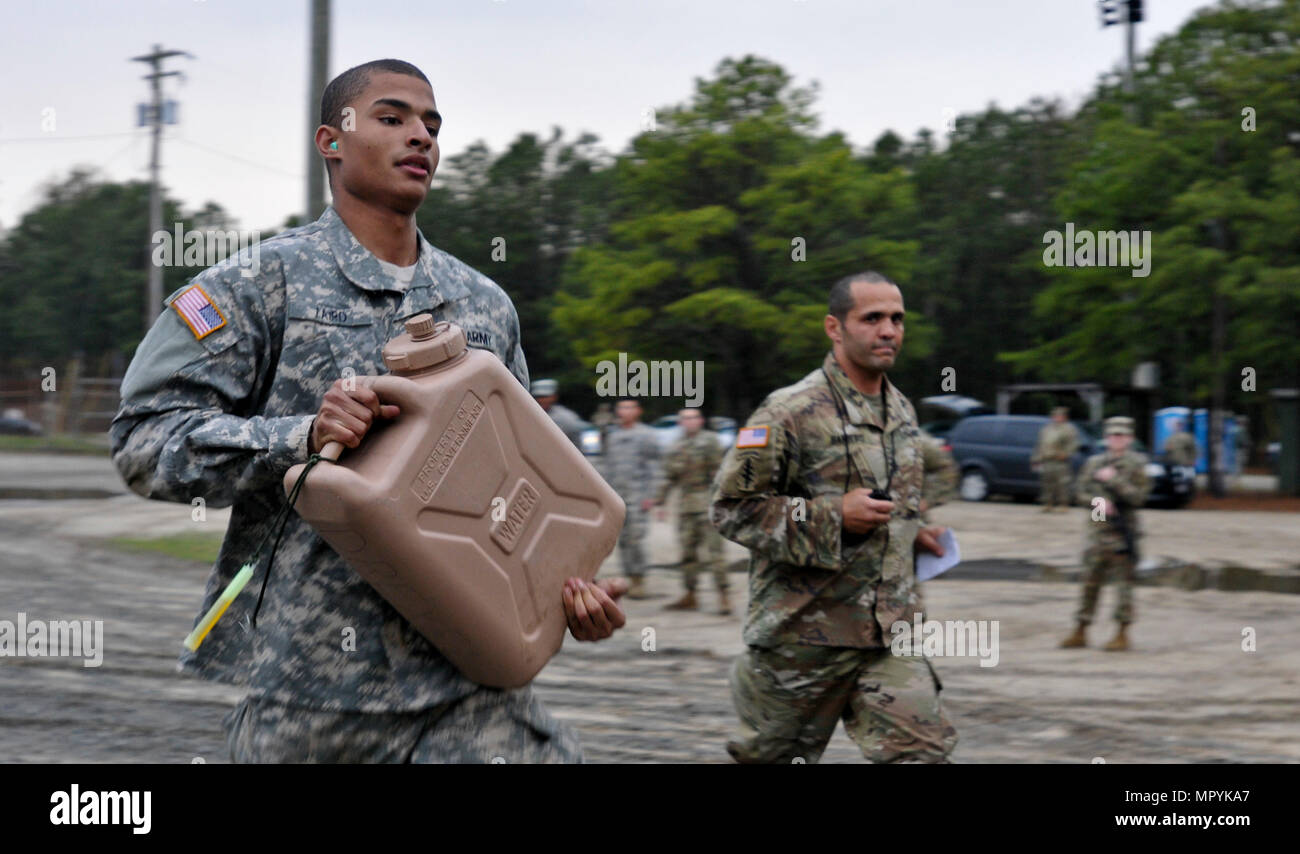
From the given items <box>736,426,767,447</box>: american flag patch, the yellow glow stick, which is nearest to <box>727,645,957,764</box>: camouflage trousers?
<box>736,426,767,447</box>: american flag patch

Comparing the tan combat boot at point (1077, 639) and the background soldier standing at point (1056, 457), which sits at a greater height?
the background soldier standing at point (1056, 457)

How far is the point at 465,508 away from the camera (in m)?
2.49

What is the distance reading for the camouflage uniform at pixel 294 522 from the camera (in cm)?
260

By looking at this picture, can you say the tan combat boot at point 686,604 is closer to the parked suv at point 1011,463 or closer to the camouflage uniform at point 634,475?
the camouflage uniform at point 634,475

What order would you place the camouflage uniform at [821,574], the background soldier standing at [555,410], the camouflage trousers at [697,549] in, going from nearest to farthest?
the camouflage uniform at [821,574], the camouflage trousers at [697,549], the background soldier standing at [555,410]

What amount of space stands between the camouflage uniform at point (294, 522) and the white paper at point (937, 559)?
257cm

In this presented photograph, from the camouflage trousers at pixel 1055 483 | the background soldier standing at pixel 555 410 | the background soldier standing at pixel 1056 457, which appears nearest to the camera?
the background soldier standing at pixel 555 410

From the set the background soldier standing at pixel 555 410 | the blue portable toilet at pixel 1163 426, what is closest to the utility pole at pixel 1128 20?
the blue portable toilet at pixel 1163 426

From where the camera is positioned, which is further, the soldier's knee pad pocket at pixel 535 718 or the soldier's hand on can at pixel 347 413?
the soldier's knee pad pocket at pixel 535 718

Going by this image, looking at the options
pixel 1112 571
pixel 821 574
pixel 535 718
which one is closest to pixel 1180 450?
pixel 1112 571

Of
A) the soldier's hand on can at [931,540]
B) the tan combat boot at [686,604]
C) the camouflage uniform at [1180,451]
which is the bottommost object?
the tan combat boot at [686,604]

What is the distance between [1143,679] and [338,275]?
8393 mm
